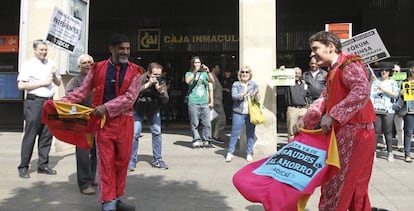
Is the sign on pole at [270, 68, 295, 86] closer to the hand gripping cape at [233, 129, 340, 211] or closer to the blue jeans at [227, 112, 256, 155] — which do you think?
the blue jeans at [227, 112, 256, 155]

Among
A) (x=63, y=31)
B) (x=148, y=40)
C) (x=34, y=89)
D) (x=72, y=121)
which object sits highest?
(x=148, y=40)

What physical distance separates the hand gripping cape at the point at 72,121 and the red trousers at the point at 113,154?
0.41ft

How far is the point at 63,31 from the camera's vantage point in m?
7.28

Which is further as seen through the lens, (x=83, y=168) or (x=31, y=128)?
(x=31, y=128)

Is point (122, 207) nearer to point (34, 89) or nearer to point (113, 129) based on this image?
point (113, 129)

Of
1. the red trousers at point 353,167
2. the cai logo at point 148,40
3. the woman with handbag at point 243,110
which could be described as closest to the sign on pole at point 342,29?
the woman with handbag at point 243,110

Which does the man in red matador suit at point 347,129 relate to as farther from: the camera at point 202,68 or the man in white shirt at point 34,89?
the camera at point 202,68

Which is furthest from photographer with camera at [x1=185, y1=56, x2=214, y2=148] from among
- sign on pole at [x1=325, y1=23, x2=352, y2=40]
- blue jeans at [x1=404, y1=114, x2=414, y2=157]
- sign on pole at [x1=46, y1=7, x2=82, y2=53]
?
blue jeans at [x1=404, y1=114, x2=414, y2=157]

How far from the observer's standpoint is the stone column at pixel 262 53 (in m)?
8.41

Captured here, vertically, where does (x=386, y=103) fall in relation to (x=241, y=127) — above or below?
above

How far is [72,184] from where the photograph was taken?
6137 millimetres

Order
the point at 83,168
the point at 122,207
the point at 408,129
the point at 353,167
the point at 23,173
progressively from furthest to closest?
the point at 408,129 < the point at 23,173 < the point at 83,168 < the point at 122,207 < the point at 353,167

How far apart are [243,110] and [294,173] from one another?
4490 mm

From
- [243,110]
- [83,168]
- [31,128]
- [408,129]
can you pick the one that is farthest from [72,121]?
[408,129]
